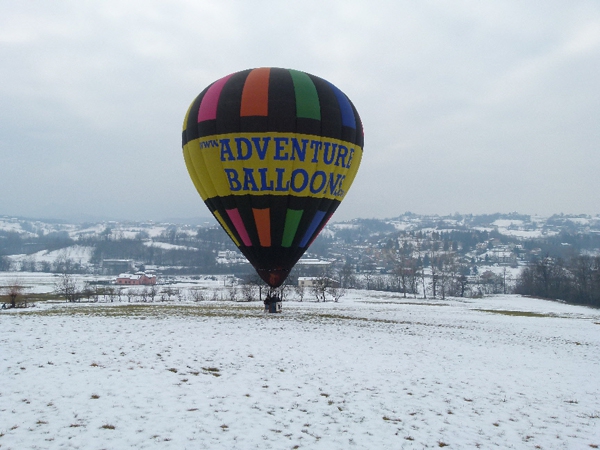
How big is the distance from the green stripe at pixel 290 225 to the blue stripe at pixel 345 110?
416 cm

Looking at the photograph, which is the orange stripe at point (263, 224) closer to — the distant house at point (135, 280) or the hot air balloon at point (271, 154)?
the hot air balloon at point (271, 154)

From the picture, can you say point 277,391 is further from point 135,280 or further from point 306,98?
point 135,280

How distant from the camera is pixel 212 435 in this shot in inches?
326

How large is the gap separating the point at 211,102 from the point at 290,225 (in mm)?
5777

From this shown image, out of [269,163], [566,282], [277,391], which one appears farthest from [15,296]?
[566,282]

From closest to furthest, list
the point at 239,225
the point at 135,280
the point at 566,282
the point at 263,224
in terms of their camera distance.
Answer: the point at 263,224
the point at 239,225
the point at 566,282
the point at 135,280

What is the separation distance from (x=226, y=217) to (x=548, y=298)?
8167 cm

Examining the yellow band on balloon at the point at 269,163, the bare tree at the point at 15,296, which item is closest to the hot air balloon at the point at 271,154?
the yellow band on balloon at the point at 269,163

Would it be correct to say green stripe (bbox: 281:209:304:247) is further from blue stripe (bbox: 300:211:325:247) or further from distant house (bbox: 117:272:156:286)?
distant house (bbox: 117:272:156:286)

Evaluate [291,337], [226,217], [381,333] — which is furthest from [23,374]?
[381,333]

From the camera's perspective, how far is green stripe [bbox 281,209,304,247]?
659 inches

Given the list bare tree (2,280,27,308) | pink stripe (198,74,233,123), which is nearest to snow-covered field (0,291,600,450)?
pink stripe (198,74,233,123)

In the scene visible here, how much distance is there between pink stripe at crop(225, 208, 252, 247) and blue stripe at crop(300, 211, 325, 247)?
7.68 feet

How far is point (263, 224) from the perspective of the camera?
16797mm
